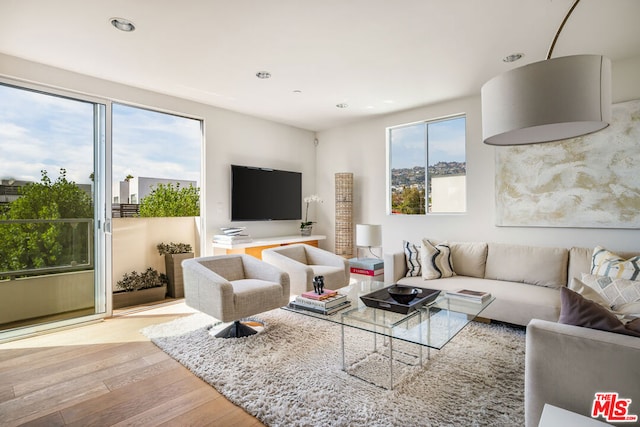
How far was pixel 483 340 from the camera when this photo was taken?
2908mm

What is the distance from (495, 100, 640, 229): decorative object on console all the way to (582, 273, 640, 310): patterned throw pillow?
36.4 inches

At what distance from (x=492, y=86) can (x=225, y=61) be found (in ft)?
8.37

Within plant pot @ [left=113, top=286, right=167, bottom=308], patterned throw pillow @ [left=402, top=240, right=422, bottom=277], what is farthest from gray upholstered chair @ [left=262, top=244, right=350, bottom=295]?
plant pot @ [left=113, top=286, right=167, bottom=308]

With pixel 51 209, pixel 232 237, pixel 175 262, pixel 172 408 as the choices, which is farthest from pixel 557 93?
pixel 175 262

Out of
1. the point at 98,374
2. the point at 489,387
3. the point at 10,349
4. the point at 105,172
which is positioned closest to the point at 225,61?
the point at 105,172

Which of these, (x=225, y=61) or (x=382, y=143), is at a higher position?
(x=225, y=61)

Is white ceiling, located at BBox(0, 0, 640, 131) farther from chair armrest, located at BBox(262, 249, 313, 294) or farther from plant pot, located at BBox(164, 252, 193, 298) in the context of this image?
plant pot, located at BBox(164, 252, 193, 298)

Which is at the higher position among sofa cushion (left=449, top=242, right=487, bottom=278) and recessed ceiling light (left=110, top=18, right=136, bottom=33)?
recessed ceiling light (left=110, top=18, right=136, bottom=33)

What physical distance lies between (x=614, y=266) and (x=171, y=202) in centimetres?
507

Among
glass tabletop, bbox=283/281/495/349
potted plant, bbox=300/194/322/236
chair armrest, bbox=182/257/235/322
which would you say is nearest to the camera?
glass tabletop, bbox=283/281/495/349

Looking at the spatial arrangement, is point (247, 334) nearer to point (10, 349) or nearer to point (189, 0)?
point (10, 349)

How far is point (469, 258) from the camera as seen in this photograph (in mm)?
3844

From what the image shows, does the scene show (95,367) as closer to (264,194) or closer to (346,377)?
(346,377)

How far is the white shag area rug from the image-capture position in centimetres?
188
